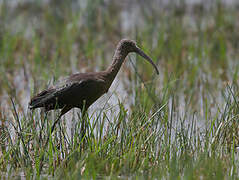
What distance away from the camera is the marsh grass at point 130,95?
4074mm

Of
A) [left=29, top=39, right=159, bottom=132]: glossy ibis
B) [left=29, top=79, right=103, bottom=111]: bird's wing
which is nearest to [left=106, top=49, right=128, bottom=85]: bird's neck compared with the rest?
[left=29, top=39, right=159, bottom=132]: glossy ibis

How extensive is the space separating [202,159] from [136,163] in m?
0.58

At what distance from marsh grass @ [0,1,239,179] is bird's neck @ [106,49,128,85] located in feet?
0.78

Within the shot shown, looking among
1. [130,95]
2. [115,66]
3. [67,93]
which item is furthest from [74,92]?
[130,95]

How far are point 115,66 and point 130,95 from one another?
1.53m

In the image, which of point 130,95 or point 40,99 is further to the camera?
point 130,95

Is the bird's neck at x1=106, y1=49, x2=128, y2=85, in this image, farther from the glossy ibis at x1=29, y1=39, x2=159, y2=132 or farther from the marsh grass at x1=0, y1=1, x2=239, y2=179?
the marsh grass at x1=0, y1=1, x2=239, y2=179

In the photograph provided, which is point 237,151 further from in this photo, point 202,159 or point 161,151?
point 202,159

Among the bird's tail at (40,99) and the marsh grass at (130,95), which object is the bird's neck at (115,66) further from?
the bird's tail at (40,99)

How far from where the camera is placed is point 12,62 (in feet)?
24.3

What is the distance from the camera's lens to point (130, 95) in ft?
21.0

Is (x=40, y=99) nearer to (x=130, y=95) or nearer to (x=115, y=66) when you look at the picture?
(x=115, y=66)

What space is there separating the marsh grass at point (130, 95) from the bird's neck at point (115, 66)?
0.24m

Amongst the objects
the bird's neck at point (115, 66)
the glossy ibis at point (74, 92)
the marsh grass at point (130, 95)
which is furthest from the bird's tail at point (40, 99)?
the bird's neck at point (115, 66)
